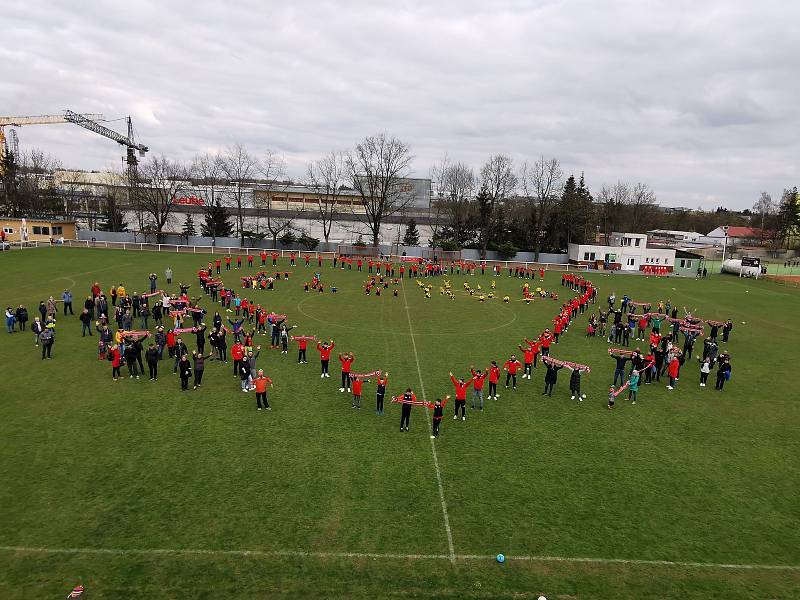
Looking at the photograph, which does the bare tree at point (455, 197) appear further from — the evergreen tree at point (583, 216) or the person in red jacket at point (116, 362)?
the person in red jacket at point (116, 362)

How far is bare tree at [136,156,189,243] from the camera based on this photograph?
66188 millimetres

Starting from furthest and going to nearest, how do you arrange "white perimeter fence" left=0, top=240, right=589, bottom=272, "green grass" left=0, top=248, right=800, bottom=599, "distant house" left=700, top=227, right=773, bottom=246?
1. "distant house" left=700, top=227, right=773, bottom=246
2. "white perimeter fence" left=0, top=240, right=589, bottom=272
3. "green grass" left=0, top=248, right=800, bottom=599

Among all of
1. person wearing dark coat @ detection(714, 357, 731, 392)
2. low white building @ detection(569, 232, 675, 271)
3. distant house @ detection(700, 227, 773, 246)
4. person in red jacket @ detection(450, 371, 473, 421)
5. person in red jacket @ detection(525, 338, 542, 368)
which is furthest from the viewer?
distant house @ detection(700, 227, 773, 246)

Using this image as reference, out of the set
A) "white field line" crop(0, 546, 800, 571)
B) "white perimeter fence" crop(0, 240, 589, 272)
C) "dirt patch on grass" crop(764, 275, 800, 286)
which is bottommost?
"white field line" crop(0, 546, 800, 571)

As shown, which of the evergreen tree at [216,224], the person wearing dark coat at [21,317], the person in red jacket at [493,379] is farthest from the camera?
the evergreen tree at [216,224]

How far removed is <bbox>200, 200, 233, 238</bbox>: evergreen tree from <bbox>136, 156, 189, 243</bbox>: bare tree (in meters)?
4.91

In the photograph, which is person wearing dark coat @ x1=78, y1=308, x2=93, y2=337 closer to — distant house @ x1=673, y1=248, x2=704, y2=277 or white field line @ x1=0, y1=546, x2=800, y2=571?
white field line @ x1=0, y1=546, x2=800, y2=571

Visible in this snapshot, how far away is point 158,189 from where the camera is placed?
65.6 meters

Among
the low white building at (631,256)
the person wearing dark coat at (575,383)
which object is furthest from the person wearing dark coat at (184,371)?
the low white building at (631,256)

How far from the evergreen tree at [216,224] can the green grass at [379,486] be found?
166 feet

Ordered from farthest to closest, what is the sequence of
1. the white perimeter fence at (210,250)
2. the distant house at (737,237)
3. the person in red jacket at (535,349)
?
the distant house at (737,237) < the white perimeter fence at (210,250) < the person in red jacket at (535,349)

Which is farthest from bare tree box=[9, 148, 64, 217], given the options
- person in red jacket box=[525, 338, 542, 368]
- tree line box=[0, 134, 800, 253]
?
person in red jacket box=[525, 338, 542, 368]

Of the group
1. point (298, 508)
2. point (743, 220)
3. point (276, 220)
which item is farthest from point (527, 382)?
point (743, 220)

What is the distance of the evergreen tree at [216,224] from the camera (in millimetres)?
69625
